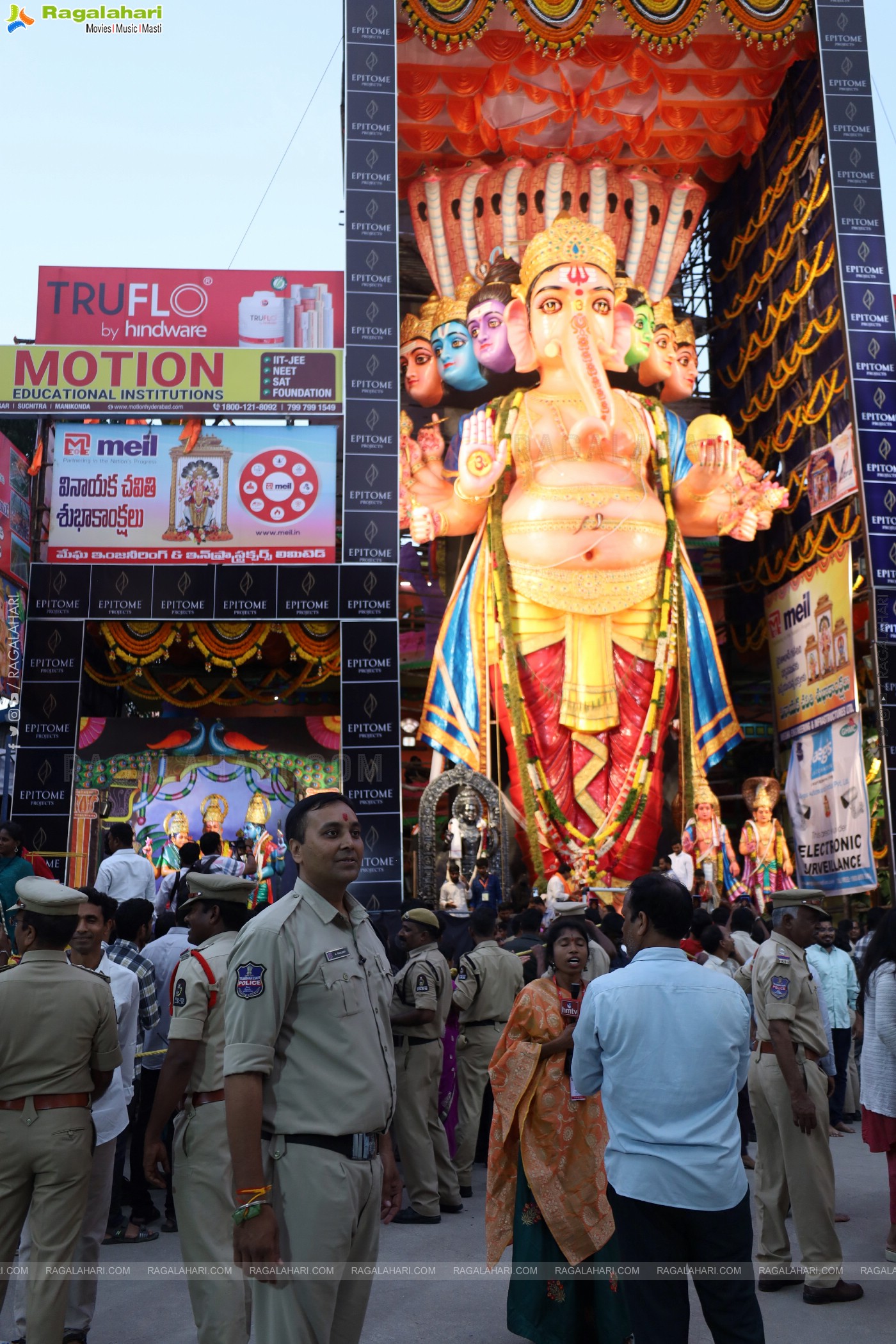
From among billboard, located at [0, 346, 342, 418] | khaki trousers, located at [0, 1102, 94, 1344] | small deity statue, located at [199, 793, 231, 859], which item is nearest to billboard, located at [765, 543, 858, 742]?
billboard, located at [0, 346, 342, 418]

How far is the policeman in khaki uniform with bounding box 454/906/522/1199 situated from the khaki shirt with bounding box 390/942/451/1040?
1.05 ft

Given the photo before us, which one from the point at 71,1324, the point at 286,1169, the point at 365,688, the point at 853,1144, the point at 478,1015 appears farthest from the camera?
the point at 365,688

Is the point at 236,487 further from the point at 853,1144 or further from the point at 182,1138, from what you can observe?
the point at 182,1138

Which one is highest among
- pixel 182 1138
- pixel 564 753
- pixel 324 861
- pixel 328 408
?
pixel 328 408

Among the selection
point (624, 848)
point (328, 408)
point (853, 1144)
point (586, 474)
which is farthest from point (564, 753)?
point (853, 1144)

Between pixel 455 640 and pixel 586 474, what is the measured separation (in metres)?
2.93

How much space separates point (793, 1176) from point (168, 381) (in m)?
14.3

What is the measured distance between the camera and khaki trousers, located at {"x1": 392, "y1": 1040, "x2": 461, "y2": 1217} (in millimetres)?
5961

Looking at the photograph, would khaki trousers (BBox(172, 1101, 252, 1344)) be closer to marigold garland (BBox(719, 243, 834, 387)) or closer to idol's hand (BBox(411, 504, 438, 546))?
idol's hand (BBox(411, 504, 438, 546))

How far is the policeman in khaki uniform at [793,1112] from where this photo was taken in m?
4.52

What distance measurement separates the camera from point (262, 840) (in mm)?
16875

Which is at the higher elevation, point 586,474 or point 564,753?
point 586,474

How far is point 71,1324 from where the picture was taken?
3.95 m

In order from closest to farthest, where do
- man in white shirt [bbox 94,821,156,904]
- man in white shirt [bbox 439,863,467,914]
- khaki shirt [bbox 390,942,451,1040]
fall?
khaki shirt [bbox 390,942,451,1040] < man in white shirt [bbox 94,821,156,904] < man in white shirt [bbox 439,863,467,914]
